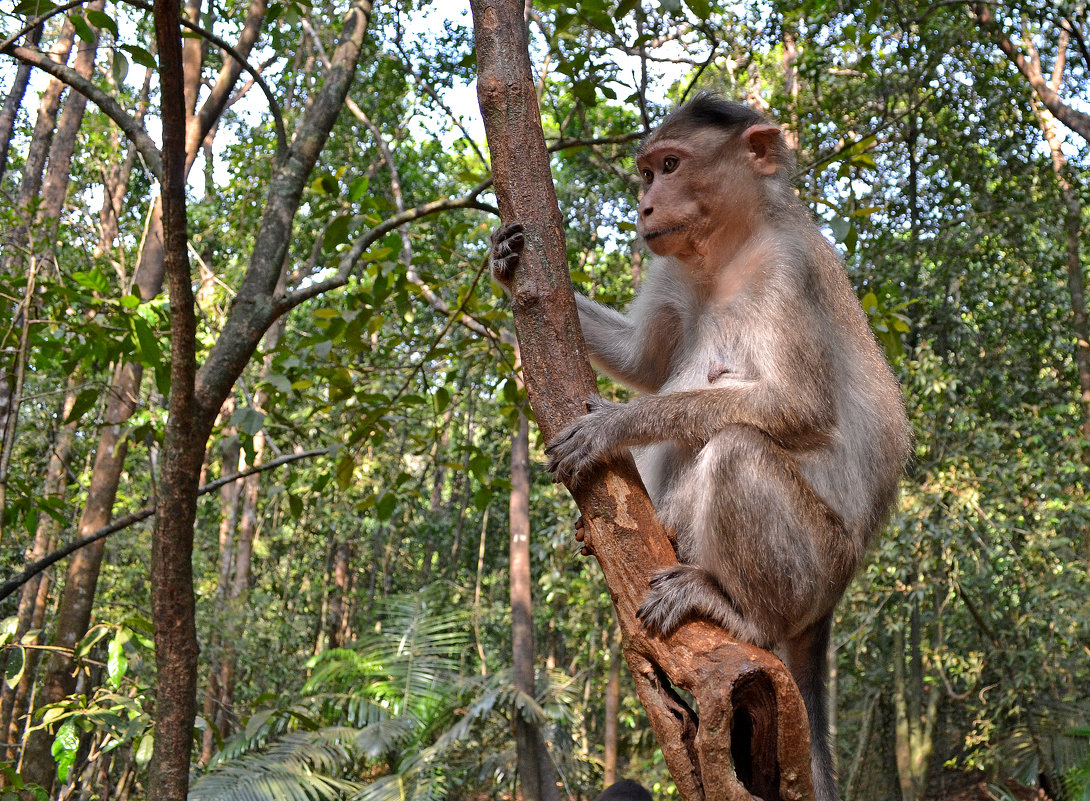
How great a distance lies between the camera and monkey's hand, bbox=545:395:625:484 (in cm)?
247

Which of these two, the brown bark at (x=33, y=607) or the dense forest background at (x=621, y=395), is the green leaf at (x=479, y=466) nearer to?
the dense forest background at (x=621, y=395)

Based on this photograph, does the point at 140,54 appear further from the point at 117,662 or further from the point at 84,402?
the point at 117,662

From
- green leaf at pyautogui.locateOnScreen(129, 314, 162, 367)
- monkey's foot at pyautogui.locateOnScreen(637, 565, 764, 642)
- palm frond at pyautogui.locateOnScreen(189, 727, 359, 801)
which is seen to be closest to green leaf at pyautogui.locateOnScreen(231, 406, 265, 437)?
green leaf at pyautogui.locateOnScreen(129, 314, 162, 367)

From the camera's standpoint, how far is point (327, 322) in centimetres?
461

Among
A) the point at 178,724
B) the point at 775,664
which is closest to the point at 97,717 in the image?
the point at 178,724

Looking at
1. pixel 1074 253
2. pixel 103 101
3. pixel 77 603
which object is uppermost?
pixel 1074 253

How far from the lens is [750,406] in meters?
3.17

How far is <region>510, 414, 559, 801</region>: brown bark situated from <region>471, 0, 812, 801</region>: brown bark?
842 centimetres

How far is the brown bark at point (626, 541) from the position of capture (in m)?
2.06

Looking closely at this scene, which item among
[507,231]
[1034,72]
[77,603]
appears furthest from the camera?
[1034,72]

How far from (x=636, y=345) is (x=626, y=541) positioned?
80.0 inches

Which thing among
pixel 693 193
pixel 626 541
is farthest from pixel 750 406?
pixel 626 541

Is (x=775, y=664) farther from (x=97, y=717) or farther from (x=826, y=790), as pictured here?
(x=97, y=717)

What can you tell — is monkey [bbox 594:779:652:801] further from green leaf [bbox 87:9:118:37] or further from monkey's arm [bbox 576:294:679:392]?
green leaf [bbox 87:9:118:37]
